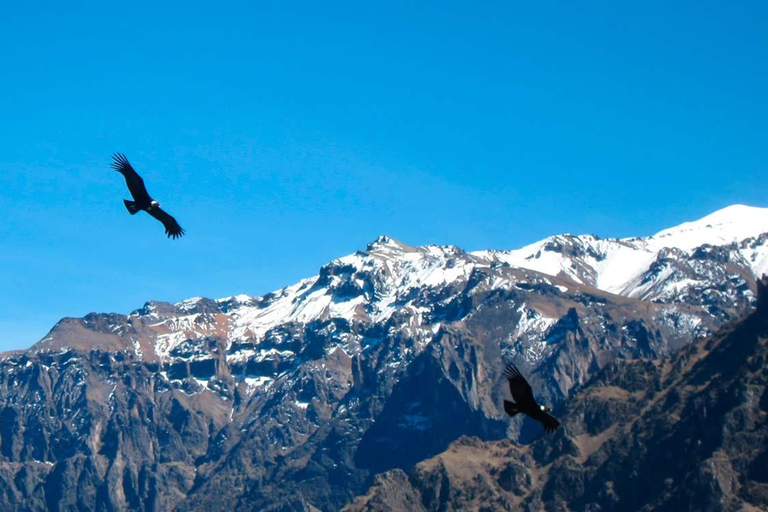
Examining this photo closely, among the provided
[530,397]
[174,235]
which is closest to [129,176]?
[174,235]

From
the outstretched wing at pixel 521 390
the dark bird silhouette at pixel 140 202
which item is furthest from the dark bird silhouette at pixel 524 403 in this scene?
the dark bird silhouette at pixel 140 202

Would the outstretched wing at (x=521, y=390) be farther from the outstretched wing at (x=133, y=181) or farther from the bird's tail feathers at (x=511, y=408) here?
the outstretched wing at (x=133, y=181)

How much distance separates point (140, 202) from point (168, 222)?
2496 millimetres

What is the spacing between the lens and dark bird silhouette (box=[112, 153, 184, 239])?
60969 mm

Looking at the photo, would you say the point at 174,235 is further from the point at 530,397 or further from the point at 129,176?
the point at 530,397

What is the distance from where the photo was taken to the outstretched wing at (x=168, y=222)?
63.3 metres

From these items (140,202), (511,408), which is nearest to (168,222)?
(140,202)

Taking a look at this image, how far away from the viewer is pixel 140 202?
62.6 meters

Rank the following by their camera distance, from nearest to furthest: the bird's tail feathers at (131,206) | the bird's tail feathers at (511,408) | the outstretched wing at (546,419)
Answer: the outstretched wing at (546,419), the bird's tail feathers at (511,408), the bird's tail feathers at (131,206)

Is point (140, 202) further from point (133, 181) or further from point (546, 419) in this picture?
point (546, 419)

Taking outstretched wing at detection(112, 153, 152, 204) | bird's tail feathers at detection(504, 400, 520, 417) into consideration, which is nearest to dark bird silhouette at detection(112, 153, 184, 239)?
outstretched wing at detection(112, 153, 152, 204)

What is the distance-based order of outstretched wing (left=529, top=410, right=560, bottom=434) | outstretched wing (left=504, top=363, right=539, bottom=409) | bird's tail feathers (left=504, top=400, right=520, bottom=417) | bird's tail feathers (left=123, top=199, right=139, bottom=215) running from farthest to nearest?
bird's tail feathers (left=123, top=199, right=139, bottom=215) < bird's tail feathers (left=504, top=400, right=520, bottom=417) < outstretched wing (left=529, top=410, right=560, bottom=434) < outstretched wing (left=504, top=363, right=539, bottom=409)

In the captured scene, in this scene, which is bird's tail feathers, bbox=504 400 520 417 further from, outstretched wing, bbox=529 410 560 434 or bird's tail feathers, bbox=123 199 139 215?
bird's tail feathers, bbox=123 199 139 215

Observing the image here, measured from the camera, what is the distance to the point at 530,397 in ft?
160
